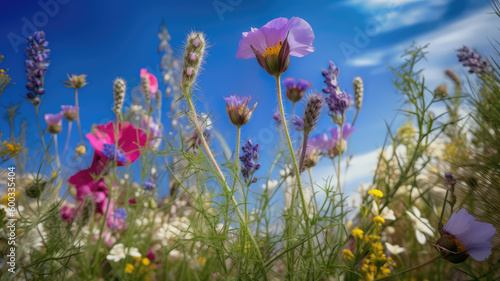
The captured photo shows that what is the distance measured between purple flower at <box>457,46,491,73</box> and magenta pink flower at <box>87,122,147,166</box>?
4.01ft

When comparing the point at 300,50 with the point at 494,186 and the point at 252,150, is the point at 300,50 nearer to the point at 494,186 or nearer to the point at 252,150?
the point at 252,150

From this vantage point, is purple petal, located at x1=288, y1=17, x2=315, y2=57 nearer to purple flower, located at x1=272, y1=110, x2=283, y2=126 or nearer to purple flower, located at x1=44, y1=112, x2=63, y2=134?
purple flower, located at x1=272, y1=110, x2=283, y2=126

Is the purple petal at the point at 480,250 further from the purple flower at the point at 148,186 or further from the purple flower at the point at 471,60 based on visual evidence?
the purple flower at the point at 471,60

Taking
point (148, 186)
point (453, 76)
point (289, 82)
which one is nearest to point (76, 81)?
point (148, 186)

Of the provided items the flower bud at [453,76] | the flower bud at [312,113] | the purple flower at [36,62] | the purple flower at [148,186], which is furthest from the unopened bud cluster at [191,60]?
the flower bud at [453,76]

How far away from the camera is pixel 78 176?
94 cm

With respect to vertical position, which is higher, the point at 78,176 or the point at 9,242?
the point at 78,176

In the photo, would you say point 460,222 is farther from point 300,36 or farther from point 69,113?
point 69,113

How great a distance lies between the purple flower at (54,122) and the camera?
3.84 ft

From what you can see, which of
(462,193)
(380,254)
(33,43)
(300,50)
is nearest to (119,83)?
(33,43)

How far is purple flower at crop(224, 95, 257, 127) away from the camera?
0.62m

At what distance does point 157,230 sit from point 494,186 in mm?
1061

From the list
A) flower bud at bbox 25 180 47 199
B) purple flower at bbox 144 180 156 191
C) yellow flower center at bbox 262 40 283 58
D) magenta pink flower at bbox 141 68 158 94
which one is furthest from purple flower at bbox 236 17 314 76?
magenta pink flower at bbox 141 68 158 94

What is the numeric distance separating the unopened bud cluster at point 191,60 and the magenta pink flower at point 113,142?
32cm
